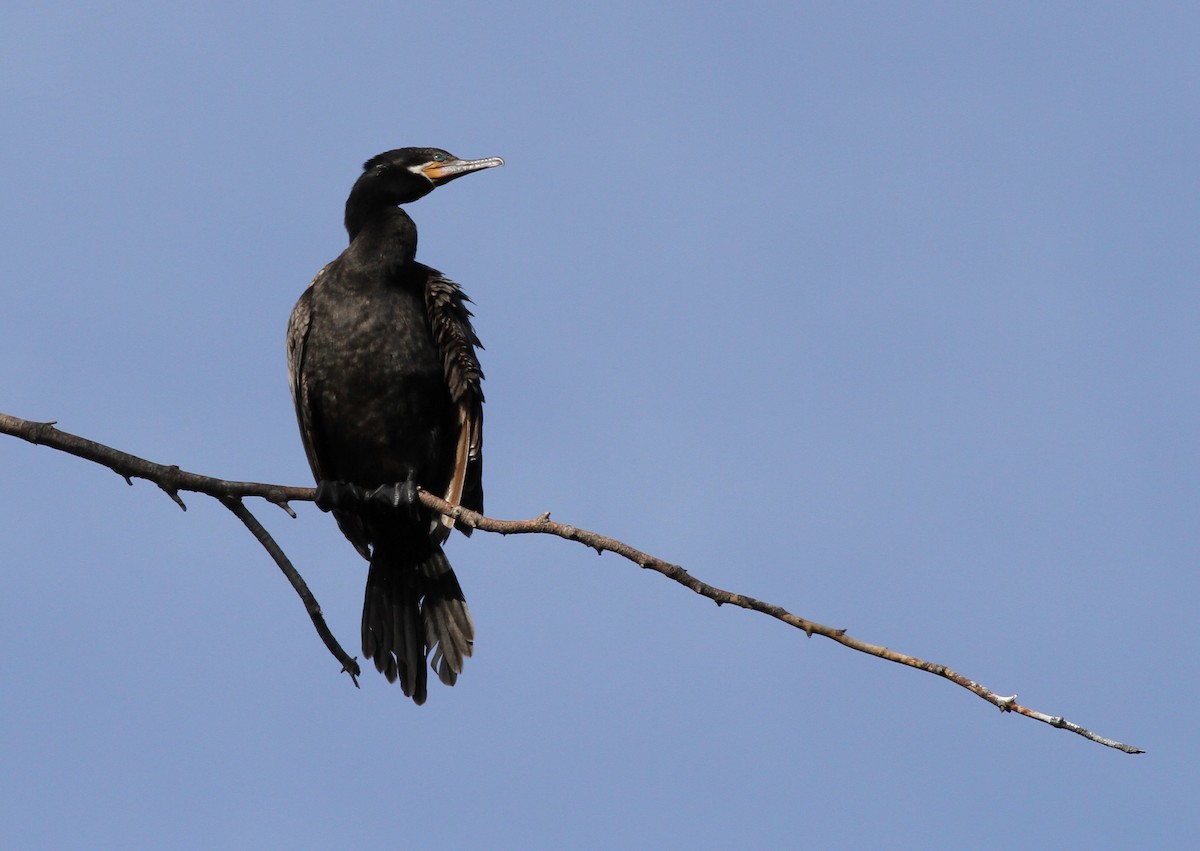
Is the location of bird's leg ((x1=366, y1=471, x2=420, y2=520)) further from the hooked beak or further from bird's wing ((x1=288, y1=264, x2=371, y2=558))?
the hooked beak

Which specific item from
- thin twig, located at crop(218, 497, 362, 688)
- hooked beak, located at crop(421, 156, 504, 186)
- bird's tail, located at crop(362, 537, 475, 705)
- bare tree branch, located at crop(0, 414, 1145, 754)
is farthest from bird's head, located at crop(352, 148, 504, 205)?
thin twig, located at crop(218, 497, 362, 688)

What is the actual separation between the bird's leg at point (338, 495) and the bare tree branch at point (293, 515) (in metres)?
1.26

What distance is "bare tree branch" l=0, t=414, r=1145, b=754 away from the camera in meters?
3.42

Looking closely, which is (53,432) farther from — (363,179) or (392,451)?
(363,179)

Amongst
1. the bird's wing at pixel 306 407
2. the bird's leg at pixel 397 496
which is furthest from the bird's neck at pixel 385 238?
the bird's leg at pixel 397 496

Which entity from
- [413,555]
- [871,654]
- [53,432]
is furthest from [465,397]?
[871,654]

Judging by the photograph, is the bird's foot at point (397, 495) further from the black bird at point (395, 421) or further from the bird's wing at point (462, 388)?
the bird's wing at point (462, 388)

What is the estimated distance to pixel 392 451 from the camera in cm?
617

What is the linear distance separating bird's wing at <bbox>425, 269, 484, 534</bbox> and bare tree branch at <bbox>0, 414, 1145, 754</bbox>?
1.33 meters

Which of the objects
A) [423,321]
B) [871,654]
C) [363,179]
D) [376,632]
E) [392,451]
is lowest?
[871,654]

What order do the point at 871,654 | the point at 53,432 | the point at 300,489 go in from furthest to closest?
1. the point at 300,489
2. the point at 53,432
3. the point at 871,654

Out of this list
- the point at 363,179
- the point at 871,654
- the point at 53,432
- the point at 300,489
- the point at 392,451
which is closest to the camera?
the point at 871,654

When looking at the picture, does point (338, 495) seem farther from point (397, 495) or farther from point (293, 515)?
point (293, 515)

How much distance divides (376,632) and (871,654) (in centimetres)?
349
